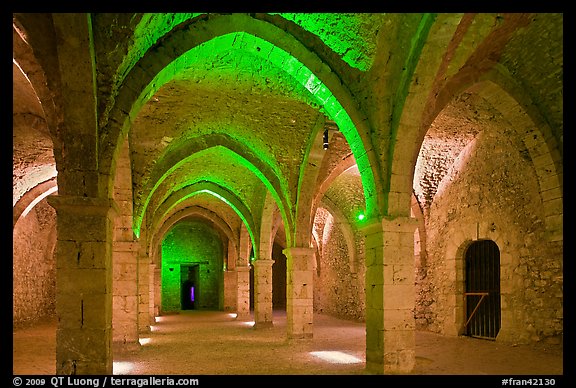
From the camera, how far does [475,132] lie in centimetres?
1028

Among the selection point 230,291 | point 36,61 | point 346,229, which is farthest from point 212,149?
point 230,291

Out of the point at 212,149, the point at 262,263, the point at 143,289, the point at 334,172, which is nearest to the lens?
the point at 212,149

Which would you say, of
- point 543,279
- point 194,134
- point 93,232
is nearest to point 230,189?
point 194,134

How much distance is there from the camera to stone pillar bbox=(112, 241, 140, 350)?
8.88 metres

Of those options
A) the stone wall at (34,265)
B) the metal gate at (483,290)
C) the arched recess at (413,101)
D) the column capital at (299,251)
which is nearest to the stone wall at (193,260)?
the stone wall at (34,265)

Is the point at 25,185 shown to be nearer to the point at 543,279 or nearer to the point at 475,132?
the point at 475,132

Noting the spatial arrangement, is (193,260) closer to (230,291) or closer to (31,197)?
(230,291)

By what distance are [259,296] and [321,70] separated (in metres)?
8.50

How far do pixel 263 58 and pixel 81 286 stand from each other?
374 centimetres

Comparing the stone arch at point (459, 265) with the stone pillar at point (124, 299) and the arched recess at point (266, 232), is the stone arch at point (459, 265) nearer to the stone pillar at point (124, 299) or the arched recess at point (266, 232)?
the arched recess at point (266, 232)

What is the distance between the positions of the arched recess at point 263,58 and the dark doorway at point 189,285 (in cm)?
1917

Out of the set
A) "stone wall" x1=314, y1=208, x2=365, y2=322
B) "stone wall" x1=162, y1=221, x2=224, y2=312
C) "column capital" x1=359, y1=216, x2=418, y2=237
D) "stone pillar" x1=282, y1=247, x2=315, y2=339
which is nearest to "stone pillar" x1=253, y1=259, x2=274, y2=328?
"stone wall" x1=314, y1=208, x2=365, y2=322

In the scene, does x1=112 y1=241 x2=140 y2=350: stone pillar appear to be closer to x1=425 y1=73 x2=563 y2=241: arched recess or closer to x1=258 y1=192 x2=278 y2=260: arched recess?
x1=258 y1=192 x2=278 y2=260: arched recess

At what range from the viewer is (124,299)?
9.02 m
